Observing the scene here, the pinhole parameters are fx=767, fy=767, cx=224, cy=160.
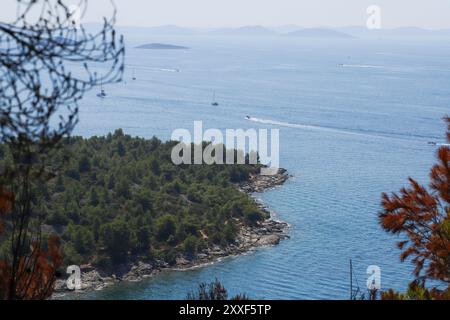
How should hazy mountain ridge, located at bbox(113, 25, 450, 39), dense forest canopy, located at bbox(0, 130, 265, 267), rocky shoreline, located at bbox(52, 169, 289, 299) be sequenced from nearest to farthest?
rocky shoreline, located at bbox(52, 169, 289, 299), dense forest canopy, located at bbox(0, 130, 265, 267), hazy mountain ridge, located at bbox(113, 25, 450, 39)

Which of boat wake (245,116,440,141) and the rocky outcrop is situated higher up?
boat wake (245,116,440,141)

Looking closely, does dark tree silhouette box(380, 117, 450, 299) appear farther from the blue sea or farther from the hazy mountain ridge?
the hazy mountain ridge

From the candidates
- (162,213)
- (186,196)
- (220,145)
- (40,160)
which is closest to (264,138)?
(220,145)

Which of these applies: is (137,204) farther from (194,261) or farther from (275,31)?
(275,31)

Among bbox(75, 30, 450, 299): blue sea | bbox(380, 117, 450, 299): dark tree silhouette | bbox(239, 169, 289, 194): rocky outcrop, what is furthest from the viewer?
bbox(239, 169, 289, 194): rocky outcrop

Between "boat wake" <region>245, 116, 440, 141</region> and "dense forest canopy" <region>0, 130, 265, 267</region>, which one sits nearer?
"dense forest canopy" <region>0, 130, 265, 267</region>

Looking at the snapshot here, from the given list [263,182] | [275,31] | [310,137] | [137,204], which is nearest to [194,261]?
[137,204]

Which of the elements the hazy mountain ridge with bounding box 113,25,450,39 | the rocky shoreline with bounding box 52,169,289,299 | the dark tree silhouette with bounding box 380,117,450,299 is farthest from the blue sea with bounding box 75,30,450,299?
the hazy mountain ridge with bounding box 113,25,450,39
